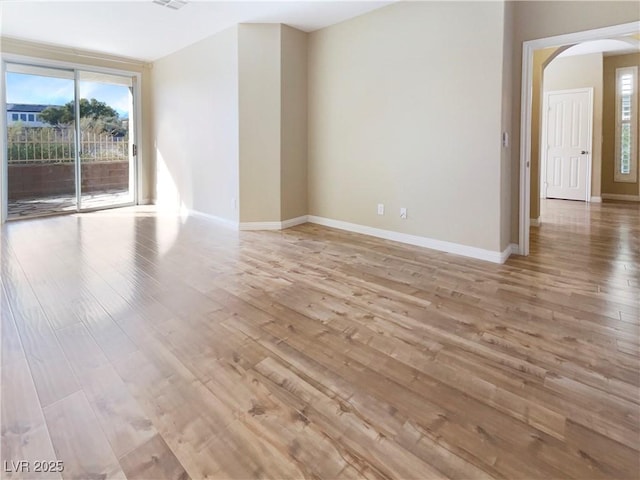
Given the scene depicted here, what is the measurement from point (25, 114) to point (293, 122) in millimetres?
4089

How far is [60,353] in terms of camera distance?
2.09 meters

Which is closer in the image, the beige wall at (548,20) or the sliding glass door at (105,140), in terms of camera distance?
the beige wall at (548,20)

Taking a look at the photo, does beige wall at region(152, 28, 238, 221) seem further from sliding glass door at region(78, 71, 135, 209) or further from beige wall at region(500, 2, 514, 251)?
beige wall at region(500, 2, 514, 251)

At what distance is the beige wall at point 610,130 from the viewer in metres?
7.59

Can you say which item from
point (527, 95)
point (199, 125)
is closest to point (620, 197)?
point (527, 95)

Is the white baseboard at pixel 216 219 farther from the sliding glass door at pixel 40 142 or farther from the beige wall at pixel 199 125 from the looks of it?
the sliding glass door at pixel 40 142

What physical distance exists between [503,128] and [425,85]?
968 mm

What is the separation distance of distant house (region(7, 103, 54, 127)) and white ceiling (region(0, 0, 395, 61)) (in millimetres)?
937

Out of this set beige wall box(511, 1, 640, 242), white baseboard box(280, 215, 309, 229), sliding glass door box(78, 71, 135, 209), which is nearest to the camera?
beige wall box(511, 1, 640, 242)

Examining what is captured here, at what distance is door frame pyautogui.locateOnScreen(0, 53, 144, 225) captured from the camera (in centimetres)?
555

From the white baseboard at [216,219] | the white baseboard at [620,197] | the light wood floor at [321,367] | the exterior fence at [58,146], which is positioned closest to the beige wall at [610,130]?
the white baseboard at [620,197]

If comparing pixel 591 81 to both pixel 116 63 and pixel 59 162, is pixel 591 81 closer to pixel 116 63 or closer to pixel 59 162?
pixel 116 63

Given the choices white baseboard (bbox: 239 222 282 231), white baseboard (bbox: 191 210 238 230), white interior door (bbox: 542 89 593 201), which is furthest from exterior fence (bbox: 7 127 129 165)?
white interior door (bbox: 542 89 593 201)

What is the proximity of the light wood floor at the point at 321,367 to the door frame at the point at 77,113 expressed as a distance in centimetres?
256
